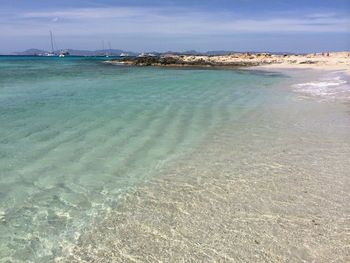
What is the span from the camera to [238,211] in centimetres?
556

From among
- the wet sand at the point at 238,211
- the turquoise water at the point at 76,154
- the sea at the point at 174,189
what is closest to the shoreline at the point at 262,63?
the turquoise water at the point at 76,154

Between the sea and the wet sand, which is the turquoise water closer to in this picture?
the sea

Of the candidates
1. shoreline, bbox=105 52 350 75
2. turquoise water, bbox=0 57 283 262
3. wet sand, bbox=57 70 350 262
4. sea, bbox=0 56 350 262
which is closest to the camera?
wet sand, bbox=57 70 350 262

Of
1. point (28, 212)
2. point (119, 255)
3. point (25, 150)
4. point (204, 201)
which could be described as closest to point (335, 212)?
point (204, 201)

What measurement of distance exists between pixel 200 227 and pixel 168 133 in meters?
5.75

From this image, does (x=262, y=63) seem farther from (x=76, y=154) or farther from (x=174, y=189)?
(x=174, y=189)

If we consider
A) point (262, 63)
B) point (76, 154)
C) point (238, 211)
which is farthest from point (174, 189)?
point (262, 63)

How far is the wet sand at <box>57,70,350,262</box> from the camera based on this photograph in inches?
177

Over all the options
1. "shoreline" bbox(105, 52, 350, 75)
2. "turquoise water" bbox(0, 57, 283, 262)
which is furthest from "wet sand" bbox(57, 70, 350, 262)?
"shoreline" bbox(105, 52, 350, 75)

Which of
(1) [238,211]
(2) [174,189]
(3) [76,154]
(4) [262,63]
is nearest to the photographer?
(1) [238,211]

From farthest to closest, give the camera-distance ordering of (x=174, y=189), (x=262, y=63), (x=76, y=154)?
(x=262, y=63)
(x=76, y=154)
(x=174, y=189)

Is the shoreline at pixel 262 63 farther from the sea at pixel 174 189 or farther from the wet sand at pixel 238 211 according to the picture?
the wet sand at pixel 238 211

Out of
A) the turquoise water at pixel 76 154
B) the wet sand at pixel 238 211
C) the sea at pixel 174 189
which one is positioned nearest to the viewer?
the wet sand at pixel 238 211

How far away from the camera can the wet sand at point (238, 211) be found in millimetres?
4508
